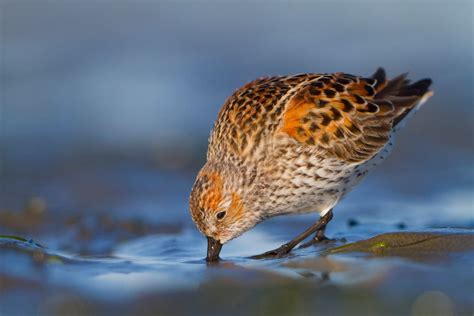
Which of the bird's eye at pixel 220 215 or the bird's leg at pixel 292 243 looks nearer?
the bird's leg at pixel 292 243

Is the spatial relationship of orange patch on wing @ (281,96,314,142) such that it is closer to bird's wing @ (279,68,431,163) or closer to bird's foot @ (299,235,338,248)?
bird's wing @ (279,68,431,163)

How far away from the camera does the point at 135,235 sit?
9594 mm

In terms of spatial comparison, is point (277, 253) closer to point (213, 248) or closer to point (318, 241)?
point (213, 248)

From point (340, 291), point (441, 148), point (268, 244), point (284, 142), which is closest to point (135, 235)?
point (268, 244)

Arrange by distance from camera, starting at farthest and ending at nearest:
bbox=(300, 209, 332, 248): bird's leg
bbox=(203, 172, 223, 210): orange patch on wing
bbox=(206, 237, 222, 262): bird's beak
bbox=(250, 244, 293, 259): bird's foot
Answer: bbox=(300, 209, 332, 248): bird's leg, bbox=(203, 172, 223, 210): orange patch on wing, bbox=(206, 237, 222, 262): bird's beak, bbox=(250, 244, 293, 259): bird's foot

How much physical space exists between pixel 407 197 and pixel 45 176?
4.70 metres

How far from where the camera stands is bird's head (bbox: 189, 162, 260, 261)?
7.72m

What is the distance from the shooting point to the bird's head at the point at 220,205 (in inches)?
304

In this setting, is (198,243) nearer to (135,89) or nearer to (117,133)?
A: (117,133)

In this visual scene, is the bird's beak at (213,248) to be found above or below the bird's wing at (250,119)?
below

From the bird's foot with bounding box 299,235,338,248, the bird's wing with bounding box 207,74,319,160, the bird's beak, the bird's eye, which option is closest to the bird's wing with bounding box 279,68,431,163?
the bird's wing with bounding box 207,74,319,160

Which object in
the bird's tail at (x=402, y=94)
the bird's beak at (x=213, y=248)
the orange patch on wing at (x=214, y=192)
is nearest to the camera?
the bird's beak at (x=213, y=248)

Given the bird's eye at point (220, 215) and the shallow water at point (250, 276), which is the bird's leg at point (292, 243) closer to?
the shallow water at point (250, 276)

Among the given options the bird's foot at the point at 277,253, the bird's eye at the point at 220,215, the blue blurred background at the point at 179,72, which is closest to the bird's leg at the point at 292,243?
the bird's foot at the point at 277,253
